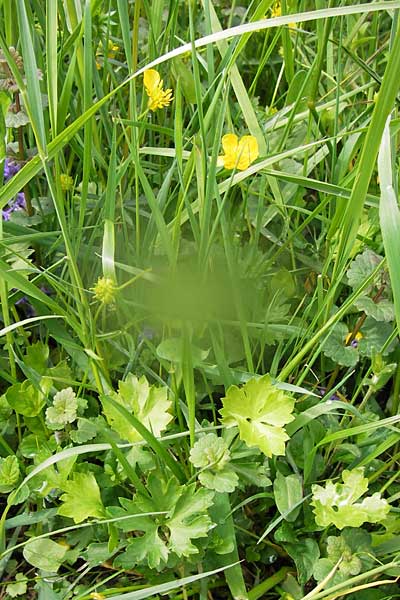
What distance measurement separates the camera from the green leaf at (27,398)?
39.6 inches

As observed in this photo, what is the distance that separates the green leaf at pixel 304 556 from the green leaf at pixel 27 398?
15.3 inches

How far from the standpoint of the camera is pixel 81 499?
913 millimetres

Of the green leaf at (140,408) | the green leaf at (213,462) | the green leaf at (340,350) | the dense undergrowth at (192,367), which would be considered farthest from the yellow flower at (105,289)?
the green leaf at (340,350)

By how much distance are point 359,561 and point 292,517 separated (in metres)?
0.10

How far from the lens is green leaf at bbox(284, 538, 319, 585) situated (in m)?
0.93

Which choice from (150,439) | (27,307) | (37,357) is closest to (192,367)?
(150,439)

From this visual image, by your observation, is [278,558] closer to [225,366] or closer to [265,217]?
[225,366]

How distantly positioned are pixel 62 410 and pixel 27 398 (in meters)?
0.08

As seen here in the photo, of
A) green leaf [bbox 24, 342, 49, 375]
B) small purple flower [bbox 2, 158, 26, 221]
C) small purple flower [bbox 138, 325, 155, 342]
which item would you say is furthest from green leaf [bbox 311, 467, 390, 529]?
small purple flower [bbox 2, 158, 26, 221]

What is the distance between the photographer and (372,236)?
1175 mm

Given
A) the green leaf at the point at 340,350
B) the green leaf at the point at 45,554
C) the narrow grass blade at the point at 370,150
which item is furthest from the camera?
the green leaf at the point at 340,350

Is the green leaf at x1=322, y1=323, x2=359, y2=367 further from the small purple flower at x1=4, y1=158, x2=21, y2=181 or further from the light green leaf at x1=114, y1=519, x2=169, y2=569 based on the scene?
the small purple flower at x1=4, y1=158, x2=21, y2=181

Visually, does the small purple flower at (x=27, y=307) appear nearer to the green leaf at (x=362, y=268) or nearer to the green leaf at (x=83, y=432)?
the green leaf at (x=83, y=432)

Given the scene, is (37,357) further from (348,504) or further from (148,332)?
(348,504)
